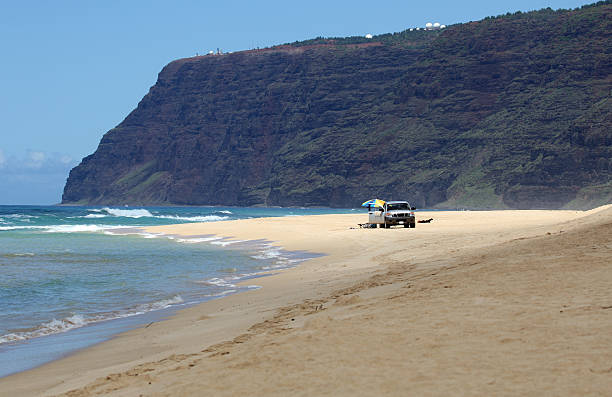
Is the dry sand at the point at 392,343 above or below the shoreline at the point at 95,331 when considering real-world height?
above

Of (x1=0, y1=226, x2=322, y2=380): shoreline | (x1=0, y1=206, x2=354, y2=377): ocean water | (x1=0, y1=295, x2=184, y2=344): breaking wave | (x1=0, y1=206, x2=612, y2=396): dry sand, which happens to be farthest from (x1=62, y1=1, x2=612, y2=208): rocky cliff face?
(x1=0, y1=206, x2=612, y2=396): dry sand

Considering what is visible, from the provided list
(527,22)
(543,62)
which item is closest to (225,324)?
(543,62)

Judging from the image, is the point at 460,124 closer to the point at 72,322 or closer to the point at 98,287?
the point at 98,287

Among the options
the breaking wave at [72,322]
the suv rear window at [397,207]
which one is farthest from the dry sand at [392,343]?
the suv rear window at [397,207]

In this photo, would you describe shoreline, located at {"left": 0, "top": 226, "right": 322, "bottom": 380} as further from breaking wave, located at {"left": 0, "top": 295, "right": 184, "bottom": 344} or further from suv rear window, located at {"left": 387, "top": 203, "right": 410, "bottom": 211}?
suv rear window, located at {"left": 387, "top": 203, "right": 410, "bottom": 211}

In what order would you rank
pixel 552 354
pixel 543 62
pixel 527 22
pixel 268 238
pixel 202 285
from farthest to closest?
pixel 527 22, pixel 543 62, pixel 268 238, pixel 202 285, pixel 552 354

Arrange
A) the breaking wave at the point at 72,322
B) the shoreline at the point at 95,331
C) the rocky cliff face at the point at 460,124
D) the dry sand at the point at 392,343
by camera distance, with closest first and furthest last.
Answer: the dry sand at the point at 392,343 < the shoreline at the point at 95,331 < the breaking wave at the point at 72,322 < the rocky cliff face at the point at 460,124

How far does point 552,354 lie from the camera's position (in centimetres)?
585

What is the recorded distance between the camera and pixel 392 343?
675 cm

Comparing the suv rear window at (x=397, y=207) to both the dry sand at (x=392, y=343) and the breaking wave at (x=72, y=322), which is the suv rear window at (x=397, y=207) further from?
the dry sand at (x=392, y=343)

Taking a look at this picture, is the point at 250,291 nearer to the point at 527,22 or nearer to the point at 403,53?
the point at 527,22

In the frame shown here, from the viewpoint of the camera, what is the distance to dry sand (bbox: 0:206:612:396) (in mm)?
5535

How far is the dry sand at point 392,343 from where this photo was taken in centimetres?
554

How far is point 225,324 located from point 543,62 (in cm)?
16040
